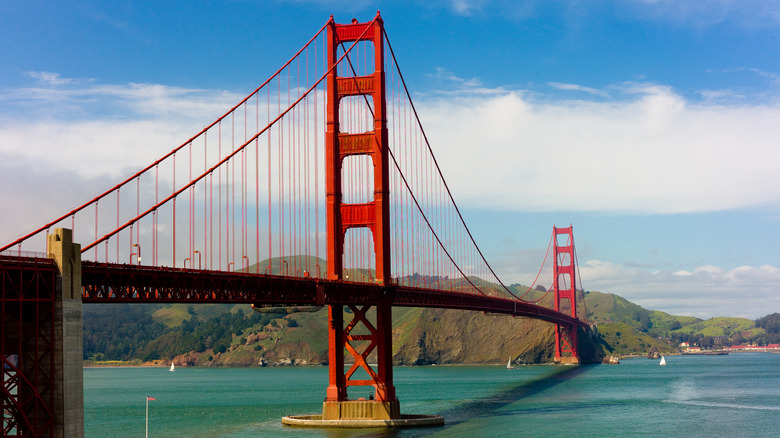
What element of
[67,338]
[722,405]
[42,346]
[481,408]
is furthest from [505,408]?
[42,346]

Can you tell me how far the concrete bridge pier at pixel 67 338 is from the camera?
3553cm

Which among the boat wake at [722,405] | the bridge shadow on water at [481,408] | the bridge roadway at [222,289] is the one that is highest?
the bridge roadway at [222,289]

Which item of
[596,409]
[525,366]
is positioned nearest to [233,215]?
[596,409]

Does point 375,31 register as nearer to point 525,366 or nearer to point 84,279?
point 84,279

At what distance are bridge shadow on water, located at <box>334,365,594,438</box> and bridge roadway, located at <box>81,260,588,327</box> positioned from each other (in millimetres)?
9302

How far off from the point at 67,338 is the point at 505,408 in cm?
5326

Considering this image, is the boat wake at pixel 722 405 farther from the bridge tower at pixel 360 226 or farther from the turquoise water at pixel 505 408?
the bridge tower at pixel 360 226

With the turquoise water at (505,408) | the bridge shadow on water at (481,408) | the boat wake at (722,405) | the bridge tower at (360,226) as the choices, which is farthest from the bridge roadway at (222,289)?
the boat wake at (722,405)

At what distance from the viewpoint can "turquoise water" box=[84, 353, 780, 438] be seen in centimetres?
6625

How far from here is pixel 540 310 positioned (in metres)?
142

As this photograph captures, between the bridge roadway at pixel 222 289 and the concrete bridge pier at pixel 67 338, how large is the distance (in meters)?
1.93

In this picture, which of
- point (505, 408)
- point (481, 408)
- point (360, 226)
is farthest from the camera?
point (505, 408)

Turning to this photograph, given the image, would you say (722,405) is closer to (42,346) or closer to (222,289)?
(222,289)

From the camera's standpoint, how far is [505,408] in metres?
82.5
